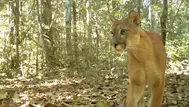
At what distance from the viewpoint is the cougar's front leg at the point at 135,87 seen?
3.88m

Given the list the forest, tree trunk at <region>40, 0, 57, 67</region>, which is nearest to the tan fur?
the forest

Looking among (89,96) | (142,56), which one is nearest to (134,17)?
(142,56)

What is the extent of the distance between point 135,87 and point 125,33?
36.6 inches

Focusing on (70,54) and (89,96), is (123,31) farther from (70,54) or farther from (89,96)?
(70,54)

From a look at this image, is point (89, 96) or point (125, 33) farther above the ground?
point (125, 33)

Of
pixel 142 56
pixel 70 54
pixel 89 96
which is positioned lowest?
pixel 89 96

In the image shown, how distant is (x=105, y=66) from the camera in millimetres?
11781

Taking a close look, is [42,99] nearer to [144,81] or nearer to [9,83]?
[144,81]

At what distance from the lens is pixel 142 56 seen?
3785mm

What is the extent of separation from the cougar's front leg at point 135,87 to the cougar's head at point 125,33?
1.48 ft

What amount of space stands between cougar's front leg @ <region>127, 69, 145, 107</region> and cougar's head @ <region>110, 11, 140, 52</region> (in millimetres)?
450

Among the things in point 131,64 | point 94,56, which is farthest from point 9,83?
point 131,64

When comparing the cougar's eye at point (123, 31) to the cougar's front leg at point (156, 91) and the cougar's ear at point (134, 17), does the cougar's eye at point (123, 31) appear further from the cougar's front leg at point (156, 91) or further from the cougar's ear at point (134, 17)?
the cougar's front leg at point (156, 91)

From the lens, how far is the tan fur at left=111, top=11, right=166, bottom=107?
365 cm
